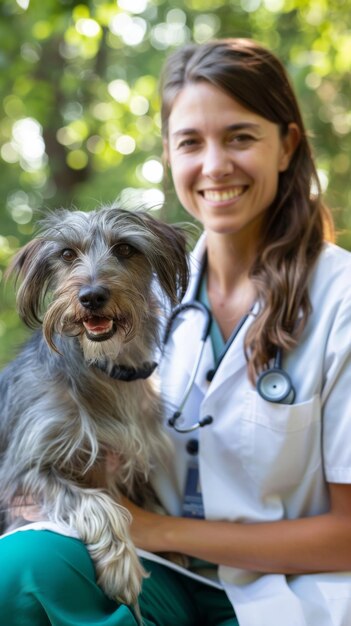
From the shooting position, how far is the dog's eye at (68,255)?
257 centimetres

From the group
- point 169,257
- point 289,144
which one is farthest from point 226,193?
point 169,257

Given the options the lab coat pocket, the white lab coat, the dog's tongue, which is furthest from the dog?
the lab coat pocket

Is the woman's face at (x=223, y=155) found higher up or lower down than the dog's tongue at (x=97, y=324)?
higher up

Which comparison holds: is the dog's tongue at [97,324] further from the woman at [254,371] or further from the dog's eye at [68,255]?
the woman at [254,371]

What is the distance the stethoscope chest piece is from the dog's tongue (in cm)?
54

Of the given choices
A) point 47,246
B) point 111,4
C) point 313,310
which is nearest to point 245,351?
point 313,310

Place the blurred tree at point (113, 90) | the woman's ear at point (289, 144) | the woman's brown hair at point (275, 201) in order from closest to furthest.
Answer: the woman's brown hair at point (275, 201), the woman's ear at point (289, 144), the blurred tree at point (113, 90)

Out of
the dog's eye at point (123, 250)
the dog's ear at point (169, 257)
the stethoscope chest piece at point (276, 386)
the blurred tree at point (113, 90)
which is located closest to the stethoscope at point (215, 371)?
the stethoscope chest piece at point (276, 386)

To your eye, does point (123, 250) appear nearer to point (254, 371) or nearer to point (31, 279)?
point (31, 279)

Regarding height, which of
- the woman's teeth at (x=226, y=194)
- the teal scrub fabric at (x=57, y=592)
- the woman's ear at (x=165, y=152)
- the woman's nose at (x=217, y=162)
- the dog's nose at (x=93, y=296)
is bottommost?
the teal scrub fabric at (x=57, y=592)

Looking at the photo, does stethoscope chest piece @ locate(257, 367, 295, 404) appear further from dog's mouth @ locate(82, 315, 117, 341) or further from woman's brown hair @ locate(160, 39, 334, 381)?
dog's mouth @ locate(82, 315, 117, 341)

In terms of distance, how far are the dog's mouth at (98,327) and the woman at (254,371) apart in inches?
18.7

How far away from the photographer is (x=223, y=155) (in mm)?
2898

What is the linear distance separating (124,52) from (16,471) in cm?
651
